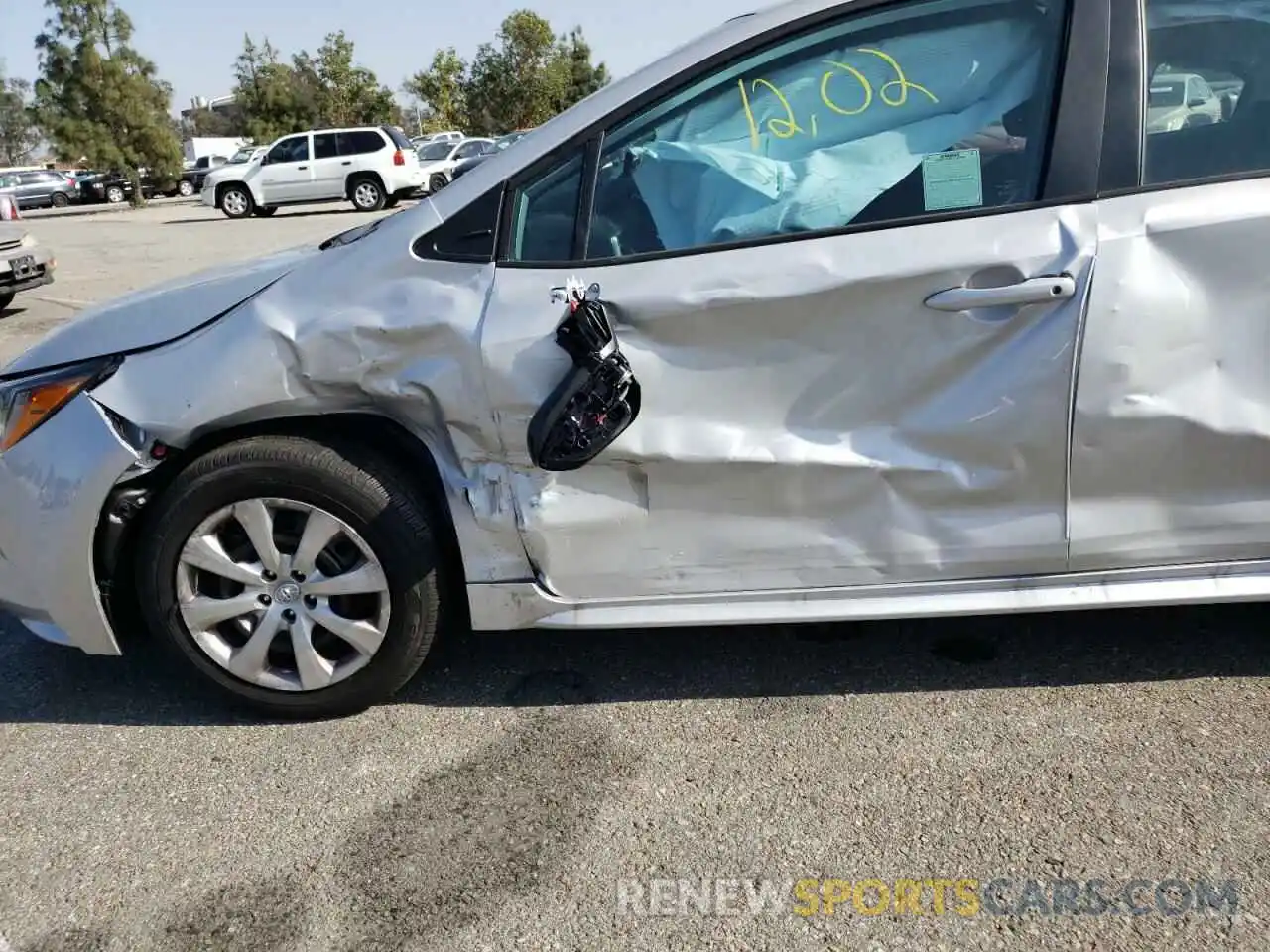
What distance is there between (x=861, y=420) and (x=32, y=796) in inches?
89.8

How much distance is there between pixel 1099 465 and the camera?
2.43 metres

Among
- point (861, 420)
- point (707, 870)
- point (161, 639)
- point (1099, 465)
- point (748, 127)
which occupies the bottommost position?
point (707, 870)

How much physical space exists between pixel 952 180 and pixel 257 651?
2.12 m

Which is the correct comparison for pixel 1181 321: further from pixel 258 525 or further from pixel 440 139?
pixel 440 139

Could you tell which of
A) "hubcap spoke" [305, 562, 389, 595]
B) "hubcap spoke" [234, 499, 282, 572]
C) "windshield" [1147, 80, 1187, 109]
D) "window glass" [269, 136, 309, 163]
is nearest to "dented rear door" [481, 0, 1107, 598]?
"windshield" [1147, 80, 1187, 109]

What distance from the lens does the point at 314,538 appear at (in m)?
2.65

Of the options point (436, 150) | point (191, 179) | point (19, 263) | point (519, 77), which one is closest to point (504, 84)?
point (519, 77)

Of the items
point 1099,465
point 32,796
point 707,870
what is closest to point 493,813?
point 707,870

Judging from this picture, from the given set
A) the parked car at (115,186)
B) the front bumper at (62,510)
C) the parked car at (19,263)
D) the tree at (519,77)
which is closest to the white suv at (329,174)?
the parked car at (19,263)

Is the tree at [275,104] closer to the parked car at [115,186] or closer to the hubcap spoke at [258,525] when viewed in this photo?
the parked car at [115,186]

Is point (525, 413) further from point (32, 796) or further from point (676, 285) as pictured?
point (32, 796)

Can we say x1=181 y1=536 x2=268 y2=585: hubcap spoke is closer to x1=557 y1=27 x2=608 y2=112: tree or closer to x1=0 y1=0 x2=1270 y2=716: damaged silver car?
x1=0 y1=0 x2=1270 y2=716: damaged silver car

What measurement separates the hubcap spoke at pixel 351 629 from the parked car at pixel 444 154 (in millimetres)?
21325

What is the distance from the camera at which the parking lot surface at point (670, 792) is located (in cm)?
210
